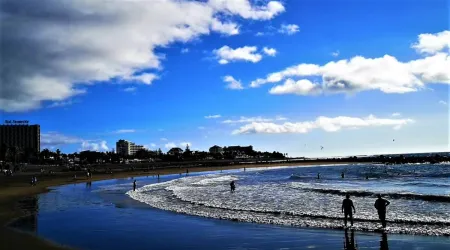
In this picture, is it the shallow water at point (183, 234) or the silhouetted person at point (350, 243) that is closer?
the silhouetted person at point (350, 243)

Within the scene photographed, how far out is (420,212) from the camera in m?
24.8

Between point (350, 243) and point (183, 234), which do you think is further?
point (183, 234)

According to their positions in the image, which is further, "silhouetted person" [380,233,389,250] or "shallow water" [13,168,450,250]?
"shallow water" [13,168,450,250]

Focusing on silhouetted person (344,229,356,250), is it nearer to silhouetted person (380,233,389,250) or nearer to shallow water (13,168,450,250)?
shallow water (13,168,450,250)

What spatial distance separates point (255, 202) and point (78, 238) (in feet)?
55.8

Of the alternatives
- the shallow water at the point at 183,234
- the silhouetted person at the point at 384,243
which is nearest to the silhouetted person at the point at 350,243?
the shallow water at the point at 183,234

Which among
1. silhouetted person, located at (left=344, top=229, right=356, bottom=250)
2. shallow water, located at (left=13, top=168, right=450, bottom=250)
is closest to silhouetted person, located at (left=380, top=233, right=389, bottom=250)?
shallow water, located at (left=13, top=168, right=450, bottom=250)

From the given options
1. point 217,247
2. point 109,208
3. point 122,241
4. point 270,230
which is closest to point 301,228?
point 270,230

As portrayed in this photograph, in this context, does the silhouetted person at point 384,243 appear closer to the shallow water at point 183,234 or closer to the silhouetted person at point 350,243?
the shallow water at point 183,234

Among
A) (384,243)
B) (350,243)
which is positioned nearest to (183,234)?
(350,243)

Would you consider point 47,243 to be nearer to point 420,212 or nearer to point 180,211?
point 180,211

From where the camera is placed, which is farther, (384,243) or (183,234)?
(183,234)

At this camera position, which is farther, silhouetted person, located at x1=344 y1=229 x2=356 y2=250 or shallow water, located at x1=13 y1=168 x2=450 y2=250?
shallow water, located at x1=13 y1=168 x2=450 y2=250

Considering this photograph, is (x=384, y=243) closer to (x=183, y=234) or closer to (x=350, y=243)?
(x=350, y=243)
